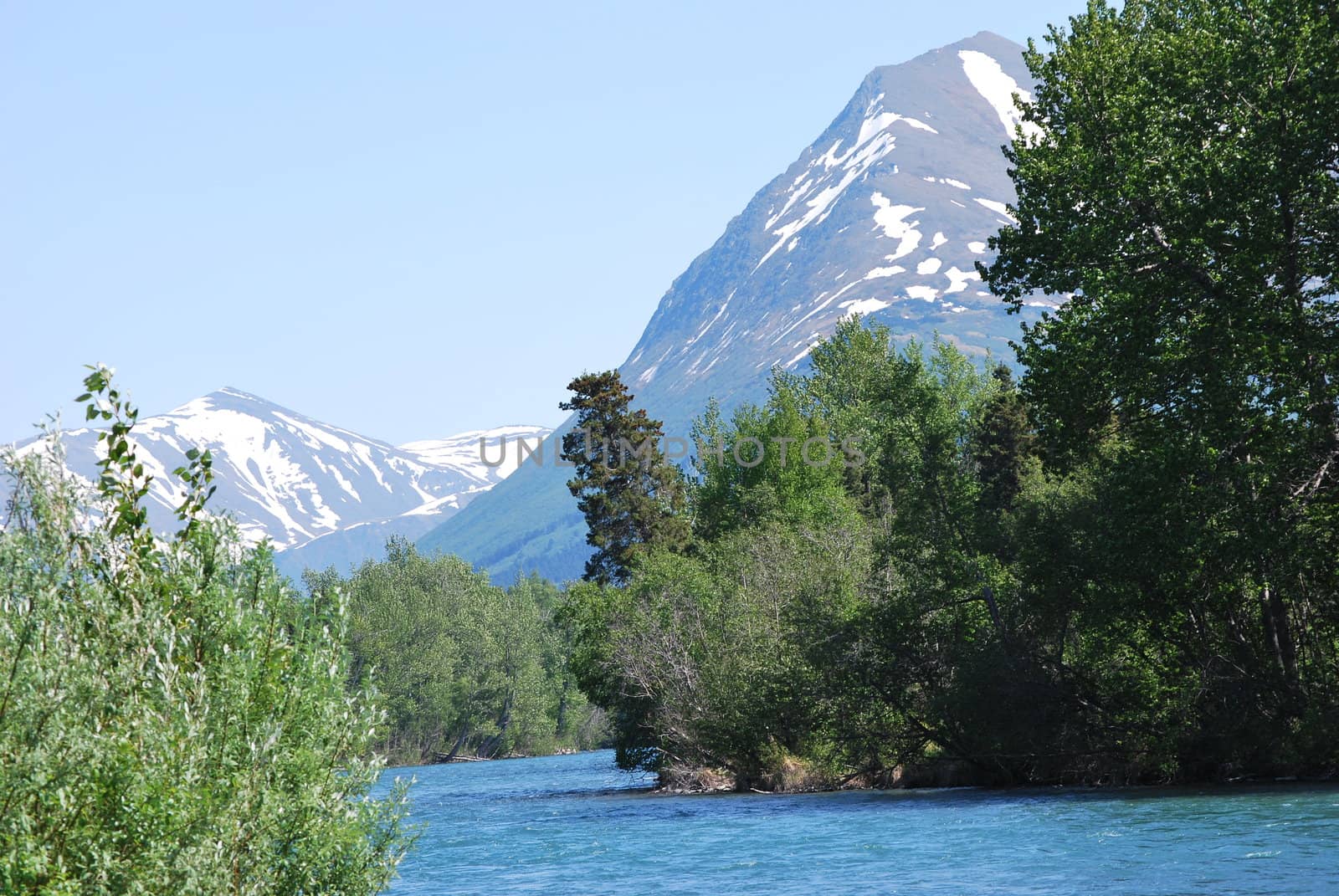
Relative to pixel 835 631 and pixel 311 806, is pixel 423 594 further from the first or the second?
pixel 311 806

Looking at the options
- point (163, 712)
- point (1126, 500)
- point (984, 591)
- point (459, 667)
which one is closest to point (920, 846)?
point (1126, 500)

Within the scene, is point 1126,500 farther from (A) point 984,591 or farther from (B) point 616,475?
(B) point 616,475

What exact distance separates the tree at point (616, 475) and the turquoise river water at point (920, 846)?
27.2 meters

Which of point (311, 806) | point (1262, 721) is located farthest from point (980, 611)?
point (311, 806)

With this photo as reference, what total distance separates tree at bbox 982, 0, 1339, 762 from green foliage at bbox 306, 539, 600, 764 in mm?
81985

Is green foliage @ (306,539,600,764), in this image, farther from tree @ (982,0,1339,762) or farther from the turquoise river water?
tree @ (982,0,1339,762)

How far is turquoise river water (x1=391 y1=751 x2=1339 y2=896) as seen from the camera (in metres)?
23.9

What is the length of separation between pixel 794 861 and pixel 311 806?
19.0 m

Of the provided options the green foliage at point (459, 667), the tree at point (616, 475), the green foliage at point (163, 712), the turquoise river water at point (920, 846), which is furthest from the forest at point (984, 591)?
the green foliage at point (459, 667)

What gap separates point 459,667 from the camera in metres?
124

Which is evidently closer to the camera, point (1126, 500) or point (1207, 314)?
point (1207, 314)

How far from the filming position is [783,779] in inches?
1932

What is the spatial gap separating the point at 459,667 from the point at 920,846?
97464 millimetres

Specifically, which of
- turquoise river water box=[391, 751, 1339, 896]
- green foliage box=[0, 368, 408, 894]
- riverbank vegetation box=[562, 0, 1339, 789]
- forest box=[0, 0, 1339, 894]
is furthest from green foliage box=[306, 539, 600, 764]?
green foliage box=[0, 368, 408, 894]
